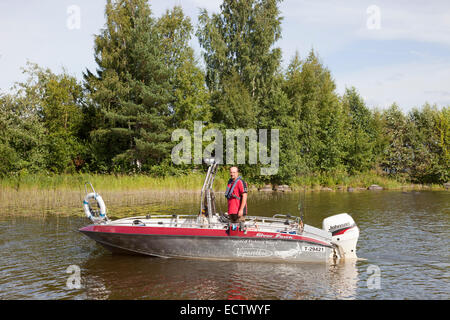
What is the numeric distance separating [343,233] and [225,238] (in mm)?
2770

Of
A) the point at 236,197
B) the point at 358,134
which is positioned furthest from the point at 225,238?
the point at 358,134

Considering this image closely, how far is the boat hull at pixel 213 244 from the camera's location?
32.0ft

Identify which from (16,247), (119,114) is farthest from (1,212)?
(119,114)

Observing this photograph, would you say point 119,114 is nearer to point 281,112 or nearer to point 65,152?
point 65,152

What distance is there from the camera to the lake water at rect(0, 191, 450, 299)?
319 inches

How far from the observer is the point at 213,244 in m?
10.0

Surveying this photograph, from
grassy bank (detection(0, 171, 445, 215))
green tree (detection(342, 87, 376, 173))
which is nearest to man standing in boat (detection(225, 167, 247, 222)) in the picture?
grassy bank (detection(0, 171, 445, 215))

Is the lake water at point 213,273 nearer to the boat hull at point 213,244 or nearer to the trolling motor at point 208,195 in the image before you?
the boat hull at point 213,244

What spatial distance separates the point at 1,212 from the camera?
17.0 m

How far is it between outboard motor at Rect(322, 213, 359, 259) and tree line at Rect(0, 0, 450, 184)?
20.9 meters

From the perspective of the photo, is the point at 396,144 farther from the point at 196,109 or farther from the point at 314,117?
the point at 196,109

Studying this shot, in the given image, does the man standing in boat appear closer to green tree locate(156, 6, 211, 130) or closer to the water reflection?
the water reflection
